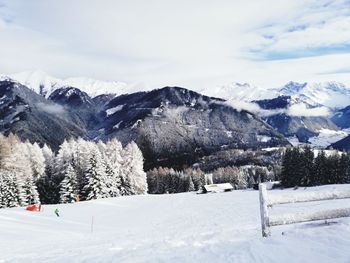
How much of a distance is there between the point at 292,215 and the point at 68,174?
7119 centimetres

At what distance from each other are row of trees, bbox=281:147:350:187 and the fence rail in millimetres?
89278

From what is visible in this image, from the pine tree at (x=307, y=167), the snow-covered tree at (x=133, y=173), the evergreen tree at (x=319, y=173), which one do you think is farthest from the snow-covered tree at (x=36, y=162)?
the evergreen tree at (x=319, y=173)

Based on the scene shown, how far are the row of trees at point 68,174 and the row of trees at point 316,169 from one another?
119ft

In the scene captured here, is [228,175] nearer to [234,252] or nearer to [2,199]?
[2,199]

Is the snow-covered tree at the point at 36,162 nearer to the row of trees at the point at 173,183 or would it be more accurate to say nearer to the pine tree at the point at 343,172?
the row of trees at the point at 173,183

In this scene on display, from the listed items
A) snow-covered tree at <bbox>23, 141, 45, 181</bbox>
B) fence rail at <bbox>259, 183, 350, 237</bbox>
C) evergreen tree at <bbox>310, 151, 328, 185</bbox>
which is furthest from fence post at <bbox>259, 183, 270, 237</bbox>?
evergreen tree at <bbox>310, 151, 328, 185</bbox>

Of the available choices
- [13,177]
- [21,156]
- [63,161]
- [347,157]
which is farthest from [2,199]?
[347,157]

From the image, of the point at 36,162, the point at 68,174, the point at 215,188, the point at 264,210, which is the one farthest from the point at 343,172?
the point at 264,210

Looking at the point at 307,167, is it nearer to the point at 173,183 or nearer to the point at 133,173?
the point at 133,173

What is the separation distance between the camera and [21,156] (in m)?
85.1

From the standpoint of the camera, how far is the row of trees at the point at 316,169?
97394mm

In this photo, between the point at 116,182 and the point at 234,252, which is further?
the point at 116,182

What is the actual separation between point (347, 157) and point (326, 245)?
94945 mm

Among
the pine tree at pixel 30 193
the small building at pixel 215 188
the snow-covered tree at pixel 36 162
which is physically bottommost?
the small building at pixel 215 188
